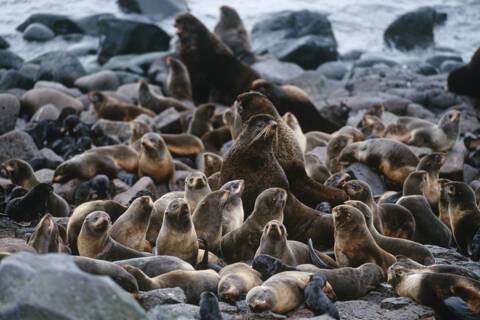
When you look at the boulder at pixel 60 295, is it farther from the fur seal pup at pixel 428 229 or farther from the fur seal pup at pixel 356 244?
the fur seal pup at pixel 428 229

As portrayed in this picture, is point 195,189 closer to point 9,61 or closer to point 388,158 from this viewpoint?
point 388,158

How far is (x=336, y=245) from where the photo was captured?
6.81 meters

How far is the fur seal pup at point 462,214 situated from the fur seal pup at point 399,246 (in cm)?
115

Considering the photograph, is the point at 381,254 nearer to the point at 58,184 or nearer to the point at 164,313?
the point at 164,313

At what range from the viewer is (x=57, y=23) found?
2581 centimetres

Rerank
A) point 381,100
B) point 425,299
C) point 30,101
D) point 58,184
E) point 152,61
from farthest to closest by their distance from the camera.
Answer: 1. point 152,61
2. point 381,100
3. point 30,101
4. point 58,184
5. point 425,299

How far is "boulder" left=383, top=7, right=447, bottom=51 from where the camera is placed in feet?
88.9

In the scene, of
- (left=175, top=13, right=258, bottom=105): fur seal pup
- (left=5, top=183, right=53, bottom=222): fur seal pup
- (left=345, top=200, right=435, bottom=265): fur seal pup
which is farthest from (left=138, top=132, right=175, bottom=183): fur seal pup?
(left=175, top=13, right=258, bottom=105): fur seal pup

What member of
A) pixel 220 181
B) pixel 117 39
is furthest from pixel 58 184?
pixel 117 39

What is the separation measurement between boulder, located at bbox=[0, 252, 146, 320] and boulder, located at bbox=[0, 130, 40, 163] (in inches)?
322

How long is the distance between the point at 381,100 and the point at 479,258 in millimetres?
8963

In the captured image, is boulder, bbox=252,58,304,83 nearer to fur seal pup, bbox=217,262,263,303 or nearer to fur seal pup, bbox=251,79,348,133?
fur seal pup, bbox=251,79,348,133

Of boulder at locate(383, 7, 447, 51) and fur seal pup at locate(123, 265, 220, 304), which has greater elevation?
fur seal pup at locate(123, 265, 220, 304)

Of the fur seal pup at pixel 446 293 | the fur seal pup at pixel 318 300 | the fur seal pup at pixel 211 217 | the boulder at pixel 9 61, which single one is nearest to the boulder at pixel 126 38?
the boulder at pixel 9 61
